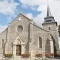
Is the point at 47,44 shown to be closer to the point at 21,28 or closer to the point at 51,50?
the point at 51,50

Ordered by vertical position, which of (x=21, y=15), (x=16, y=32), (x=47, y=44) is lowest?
(x=47, y=44)

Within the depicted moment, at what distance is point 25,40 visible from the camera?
38.6m

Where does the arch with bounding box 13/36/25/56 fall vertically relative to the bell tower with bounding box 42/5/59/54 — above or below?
below

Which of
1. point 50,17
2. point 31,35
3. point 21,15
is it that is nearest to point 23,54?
point 31,35

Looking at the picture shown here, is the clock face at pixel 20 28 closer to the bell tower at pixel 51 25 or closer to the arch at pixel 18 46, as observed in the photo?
the arch at pixel 18 46

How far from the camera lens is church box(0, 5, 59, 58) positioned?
120 ft

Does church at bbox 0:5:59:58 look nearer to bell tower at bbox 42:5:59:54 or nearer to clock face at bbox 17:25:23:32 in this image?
clock face at bbox 17:25:23:32

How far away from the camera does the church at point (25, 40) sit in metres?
36.5

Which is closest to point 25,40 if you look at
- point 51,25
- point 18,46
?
point 18,46

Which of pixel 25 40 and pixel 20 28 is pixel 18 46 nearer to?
pixel 25 40

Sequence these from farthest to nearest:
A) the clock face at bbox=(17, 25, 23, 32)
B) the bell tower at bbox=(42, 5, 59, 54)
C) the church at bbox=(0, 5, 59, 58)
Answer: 1. the bell tower at bbox=(42, 5, 59, 54)
2. the clock face at bbox=(17, 25, 23, 32)
3. the church at bbox=(0, 5, 59, 58)

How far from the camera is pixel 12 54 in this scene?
37.0 meters

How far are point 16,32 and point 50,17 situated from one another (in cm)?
1731

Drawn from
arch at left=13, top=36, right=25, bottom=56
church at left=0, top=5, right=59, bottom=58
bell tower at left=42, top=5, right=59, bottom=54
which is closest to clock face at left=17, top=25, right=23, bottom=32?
church at left=0, top=5, right=59, bottom=58
